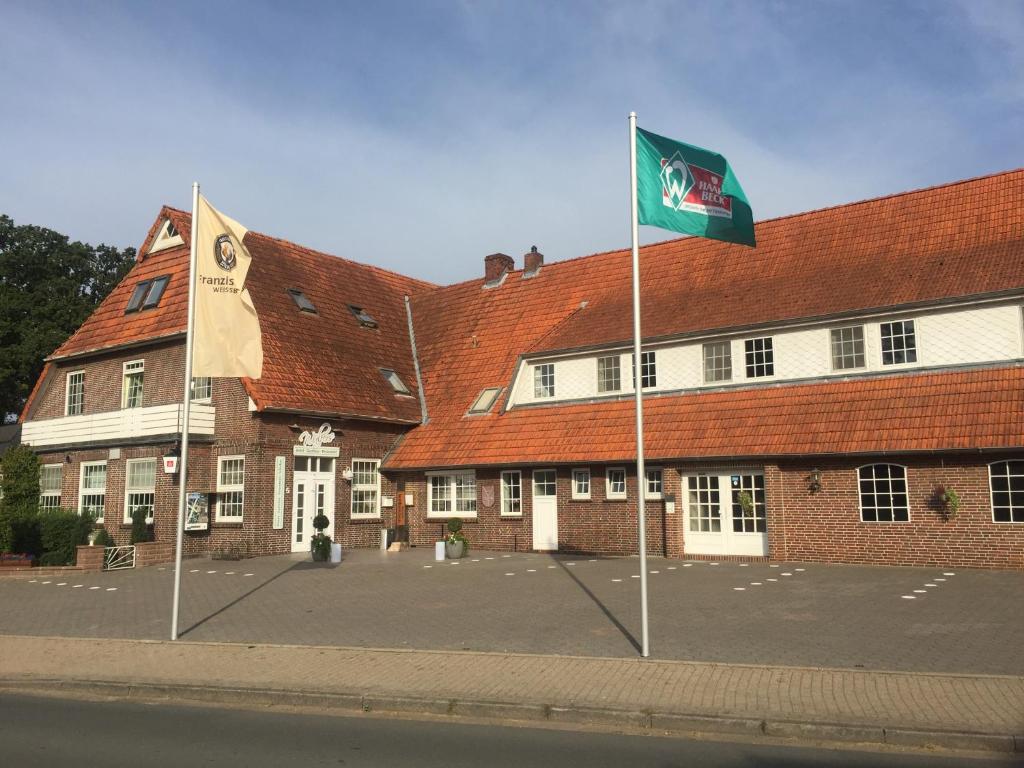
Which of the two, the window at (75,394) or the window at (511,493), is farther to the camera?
the window at (75,394)

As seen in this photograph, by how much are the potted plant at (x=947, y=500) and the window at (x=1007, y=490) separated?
69 cm

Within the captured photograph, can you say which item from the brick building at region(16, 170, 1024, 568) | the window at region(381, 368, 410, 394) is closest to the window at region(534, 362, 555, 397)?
the brick building at region(16, 170, 1024, 568)

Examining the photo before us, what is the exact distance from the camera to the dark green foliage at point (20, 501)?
23.7 meters

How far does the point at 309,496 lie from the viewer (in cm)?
2520

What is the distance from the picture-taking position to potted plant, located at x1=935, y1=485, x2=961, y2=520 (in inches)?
719

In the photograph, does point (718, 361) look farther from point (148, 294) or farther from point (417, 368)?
point (148, 294)

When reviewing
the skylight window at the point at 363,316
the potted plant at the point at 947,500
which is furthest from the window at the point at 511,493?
the potted plant at the point at 947,500

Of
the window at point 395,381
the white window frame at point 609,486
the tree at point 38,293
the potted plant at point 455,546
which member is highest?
the tree at point 38,293

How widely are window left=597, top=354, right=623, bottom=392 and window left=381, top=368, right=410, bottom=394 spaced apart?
761cm

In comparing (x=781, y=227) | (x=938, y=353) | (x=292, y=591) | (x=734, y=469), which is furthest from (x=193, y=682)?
(x=781, y=227)

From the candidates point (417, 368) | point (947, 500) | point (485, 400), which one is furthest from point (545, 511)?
point (947, 500)

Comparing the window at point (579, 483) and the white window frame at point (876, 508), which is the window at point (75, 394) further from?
the white window frame at point (876, 508)

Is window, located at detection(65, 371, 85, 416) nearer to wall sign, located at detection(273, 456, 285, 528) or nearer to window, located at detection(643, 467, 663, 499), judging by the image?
wall sign, located at detection(273, 456, 285, 528)

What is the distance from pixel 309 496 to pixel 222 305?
12.8m
